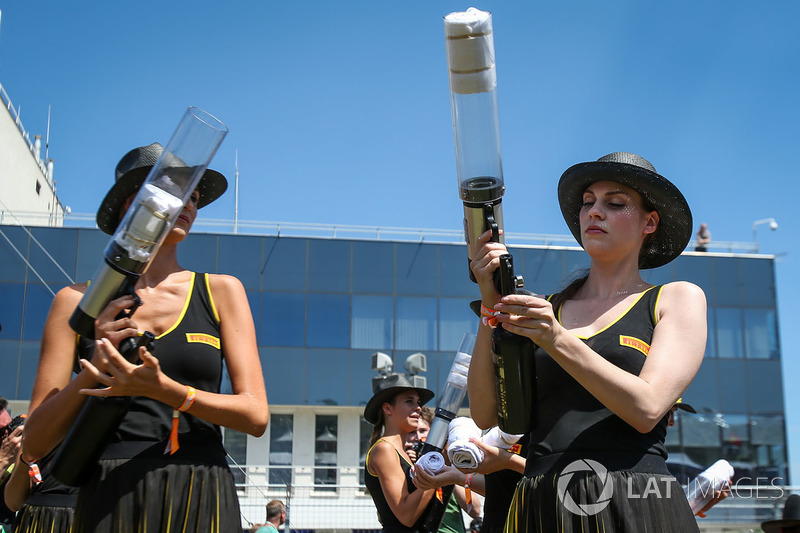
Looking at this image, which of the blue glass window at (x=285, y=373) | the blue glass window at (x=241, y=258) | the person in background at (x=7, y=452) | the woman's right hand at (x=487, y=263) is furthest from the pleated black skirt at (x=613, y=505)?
the blue glass window at (x=241, y=258)

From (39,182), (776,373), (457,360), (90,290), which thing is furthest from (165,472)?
(39,182)

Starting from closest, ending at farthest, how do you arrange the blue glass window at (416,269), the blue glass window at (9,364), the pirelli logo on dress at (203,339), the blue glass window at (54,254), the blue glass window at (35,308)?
the pirelli logo on dress at (203,339) → the blue glass window at (9,364) → the blue glass window at (35,308) → the blue glass window at (54,254) → the blue glass window at (416,269)

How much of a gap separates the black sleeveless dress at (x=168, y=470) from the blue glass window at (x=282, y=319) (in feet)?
83.4

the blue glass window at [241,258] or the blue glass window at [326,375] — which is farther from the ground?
the blue glass window at [241,258]

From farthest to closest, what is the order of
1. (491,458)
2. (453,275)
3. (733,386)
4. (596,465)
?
(733,386)
(453,275)
(491,458)
(596,465)

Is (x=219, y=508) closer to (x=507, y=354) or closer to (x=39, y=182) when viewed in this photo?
(x=507, y=354)

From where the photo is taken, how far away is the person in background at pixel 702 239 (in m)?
30.6

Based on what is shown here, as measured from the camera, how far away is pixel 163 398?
2455 millimetres

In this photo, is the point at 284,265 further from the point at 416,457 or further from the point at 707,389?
the point at 416,457

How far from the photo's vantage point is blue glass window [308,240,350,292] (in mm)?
28344

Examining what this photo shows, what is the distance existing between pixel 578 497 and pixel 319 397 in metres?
26.2

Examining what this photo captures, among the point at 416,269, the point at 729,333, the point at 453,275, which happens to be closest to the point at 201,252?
the point at 416,269

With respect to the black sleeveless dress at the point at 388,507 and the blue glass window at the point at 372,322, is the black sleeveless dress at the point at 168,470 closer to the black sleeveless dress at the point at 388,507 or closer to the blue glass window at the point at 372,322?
the black sleeveless dress at the point at 388,507

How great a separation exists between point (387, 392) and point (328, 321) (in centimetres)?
2195
